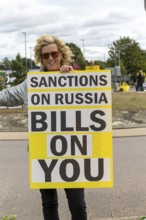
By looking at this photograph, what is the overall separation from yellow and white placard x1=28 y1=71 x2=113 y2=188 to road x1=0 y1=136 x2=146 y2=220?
5.14ft

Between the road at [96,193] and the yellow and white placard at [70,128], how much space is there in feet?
5.14

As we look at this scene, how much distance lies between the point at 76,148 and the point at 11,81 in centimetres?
2169

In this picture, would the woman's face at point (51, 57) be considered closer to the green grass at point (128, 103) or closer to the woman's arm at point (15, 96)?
the woman's arm at point (15, 96)

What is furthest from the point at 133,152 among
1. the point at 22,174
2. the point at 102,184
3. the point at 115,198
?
the point at 102,184

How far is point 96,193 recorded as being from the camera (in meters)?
5.98

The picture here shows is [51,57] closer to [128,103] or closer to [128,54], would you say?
[128,103]

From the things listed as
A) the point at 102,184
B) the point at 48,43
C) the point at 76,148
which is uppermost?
the point at 48,43

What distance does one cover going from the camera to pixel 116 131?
43.5 feet

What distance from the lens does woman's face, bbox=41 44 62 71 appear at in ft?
11.5

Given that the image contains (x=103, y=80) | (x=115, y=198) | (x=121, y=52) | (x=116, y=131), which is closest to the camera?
(x=103, y=80)

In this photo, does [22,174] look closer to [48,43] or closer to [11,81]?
[48,43]

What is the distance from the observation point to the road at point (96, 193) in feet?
16.9

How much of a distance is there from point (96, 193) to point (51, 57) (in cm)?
290

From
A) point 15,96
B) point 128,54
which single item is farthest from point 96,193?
point 128,54
